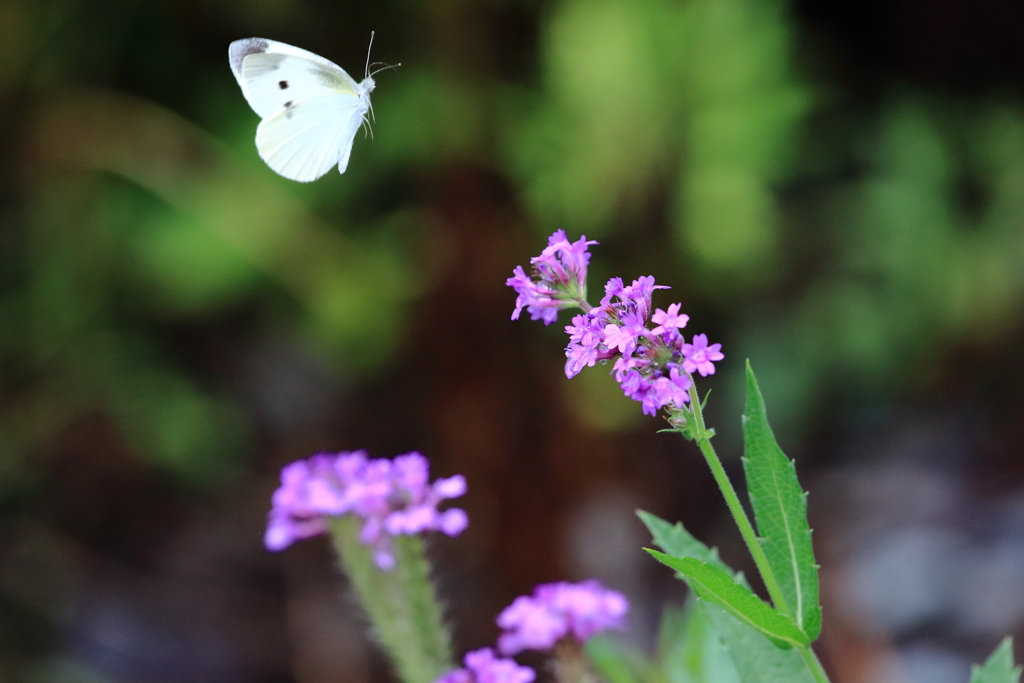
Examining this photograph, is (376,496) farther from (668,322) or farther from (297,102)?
(297,102)

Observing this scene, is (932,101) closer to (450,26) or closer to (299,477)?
(450,26)

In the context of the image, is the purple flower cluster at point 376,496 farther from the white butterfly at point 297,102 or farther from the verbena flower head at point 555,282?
the white butterfly at point 297,102

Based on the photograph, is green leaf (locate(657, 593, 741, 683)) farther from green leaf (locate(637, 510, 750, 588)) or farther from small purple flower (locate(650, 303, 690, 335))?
small purple flower (locate(650, 303, 690, 335))

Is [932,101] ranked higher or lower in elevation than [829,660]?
higher

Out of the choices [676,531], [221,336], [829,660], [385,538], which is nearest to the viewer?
[676,531]

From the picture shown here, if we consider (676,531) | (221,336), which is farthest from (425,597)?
(221,336)

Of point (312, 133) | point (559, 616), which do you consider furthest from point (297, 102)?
point (559, 616)

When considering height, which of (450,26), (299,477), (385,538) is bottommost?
(385,538)
